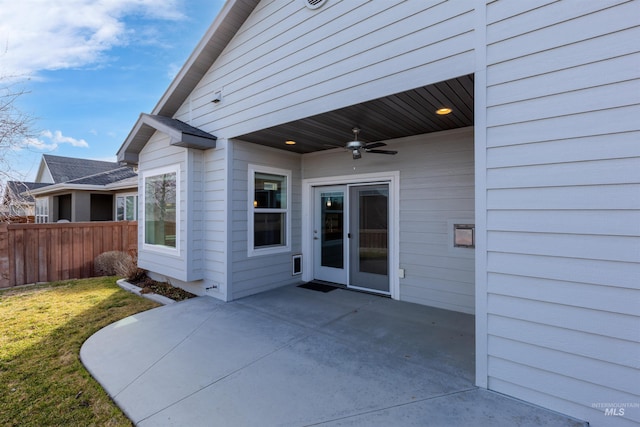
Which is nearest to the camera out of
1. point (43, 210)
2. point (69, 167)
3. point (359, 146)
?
point (359, 146)

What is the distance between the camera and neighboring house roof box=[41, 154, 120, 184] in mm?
15586

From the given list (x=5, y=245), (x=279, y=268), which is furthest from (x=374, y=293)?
(x=5, y=245)

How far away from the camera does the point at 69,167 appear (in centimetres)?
1655

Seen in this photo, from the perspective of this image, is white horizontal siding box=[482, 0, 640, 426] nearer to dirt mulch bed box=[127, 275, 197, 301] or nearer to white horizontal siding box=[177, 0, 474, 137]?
white horizontal siding box=[177, 0, 474, 137]

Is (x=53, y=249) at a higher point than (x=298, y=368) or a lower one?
higher

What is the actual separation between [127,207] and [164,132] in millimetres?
8568

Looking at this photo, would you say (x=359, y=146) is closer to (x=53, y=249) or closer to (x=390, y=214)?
(x=390, y=214)

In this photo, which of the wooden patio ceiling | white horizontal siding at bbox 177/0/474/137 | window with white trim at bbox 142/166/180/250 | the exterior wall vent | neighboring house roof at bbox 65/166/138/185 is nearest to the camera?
white horizontal siding at bbox 177/0/474/137

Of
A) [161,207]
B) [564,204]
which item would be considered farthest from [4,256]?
[564,204]

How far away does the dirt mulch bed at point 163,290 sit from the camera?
5.33m

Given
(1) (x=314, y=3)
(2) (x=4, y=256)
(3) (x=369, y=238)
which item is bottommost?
(2) (x=4, y=256)

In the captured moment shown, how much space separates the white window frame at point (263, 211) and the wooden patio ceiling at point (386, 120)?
515 millimetres

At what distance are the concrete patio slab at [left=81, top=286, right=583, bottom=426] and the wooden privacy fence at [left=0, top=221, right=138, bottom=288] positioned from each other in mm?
4602

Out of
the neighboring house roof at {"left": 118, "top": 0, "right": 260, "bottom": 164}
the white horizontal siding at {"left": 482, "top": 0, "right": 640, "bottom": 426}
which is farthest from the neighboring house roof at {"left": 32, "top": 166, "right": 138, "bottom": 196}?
the white horizontal siding at {"left": 482, "top": 0, "right": 640, "bottom": 426}
